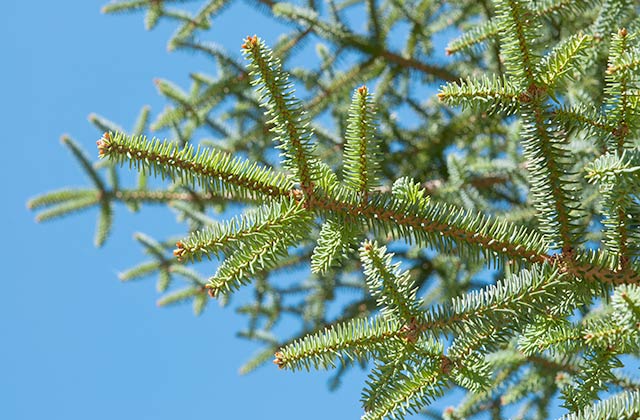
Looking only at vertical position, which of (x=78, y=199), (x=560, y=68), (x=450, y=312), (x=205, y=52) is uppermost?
(x=205, y=52)

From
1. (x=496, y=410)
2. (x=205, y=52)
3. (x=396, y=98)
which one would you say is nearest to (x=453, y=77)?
(x=396, y=98)

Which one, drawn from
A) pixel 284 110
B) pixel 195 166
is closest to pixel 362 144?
pixel 284 110

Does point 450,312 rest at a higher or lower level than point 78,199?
lower

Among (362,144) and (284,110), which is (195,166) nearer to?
(284,110)

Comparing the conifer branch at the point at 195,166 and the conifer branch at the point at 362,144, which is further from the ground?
the conifer branch at the point at 362,144

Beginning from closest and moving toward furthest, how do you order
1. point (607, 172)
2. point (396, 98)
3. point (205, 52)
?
point (607, 172) → point (205, 52) → point (396, 98)

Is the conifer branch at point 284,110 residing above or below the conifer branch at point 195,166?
above

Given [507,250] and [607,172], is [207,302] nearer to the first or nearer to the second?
[507,250]

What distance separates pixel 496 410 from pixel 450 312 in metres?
1.81

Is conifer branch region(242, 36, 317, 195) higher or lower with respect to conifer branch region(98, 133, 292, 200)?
higher

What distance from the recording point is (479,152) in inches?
157

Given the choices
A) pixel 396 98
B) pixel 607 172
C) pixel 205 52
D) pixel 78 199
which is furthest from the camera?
pixel 78 199

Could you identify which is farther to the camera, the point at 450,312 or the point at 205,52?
the point at 205,52

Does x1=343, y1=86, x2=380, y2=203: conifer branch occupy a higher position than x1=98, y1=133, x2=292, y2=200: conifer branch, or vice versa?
x1=343, y1=86, x2=380, y2=203: conifer branch
